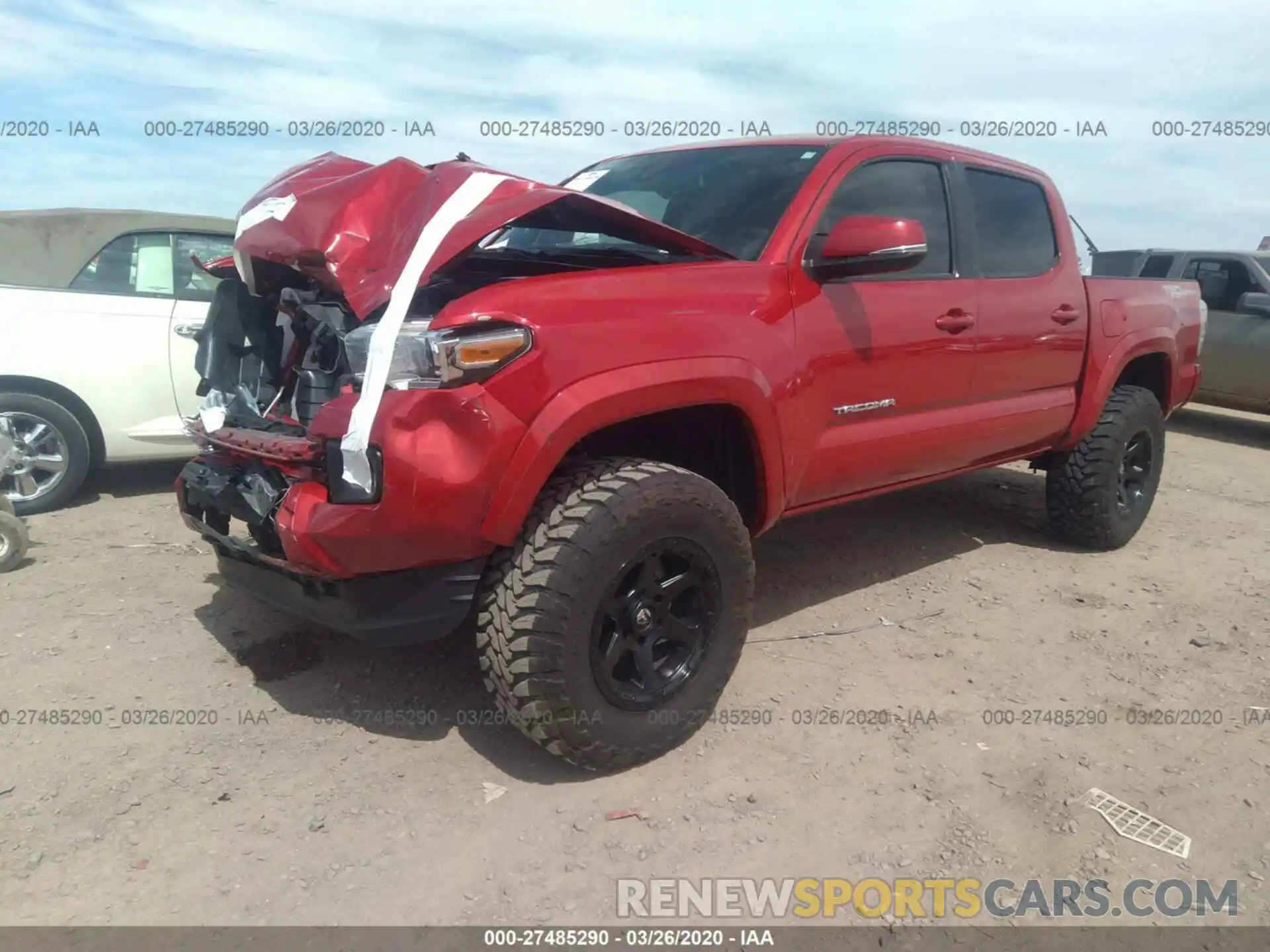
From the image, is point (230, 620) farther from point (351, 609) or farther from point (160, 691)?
point (351, 609)

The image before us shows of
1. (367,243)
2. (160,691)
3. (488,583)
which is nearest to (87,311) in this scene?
(160,691)

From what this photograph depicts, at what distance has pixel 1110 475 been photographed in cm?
464

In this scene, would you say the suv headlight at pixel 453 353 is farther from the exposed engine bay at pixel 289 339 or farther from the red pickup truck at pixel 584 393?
the exposed engine bay at pixel 289 339

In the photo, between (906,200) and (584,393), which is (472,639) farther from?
(906,200)

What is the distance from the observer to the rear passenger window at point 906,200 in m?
3.36

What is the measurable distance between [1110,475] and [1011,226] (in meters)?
1.42

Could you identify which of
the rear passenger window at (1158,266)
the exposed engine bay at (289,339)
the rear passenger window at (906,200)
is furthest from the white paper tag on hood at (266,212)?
the rear passenger window at (1158,266)

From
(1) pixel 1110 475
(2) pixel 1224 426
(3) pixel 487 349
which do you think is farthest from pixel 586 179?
(2) pixel 1224 426

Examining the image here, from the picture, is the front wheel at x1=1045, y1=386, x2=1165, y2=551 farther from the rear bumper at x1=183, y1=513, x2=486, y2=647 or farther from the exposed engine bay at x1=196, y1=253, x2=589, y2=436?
the rear bumper at x1=183, y1=513, x2=486, y2=647

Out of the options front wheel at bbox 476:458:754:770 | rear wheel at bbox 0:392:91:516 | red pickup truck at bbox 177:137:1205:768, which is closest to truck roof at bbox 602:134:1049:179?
red pickup truck at bbox 177:137:1205:768

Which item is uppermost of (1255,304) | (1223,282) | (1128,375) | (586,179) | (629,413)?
(1223,282)

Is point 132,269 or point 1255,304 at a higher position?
point 1255,304

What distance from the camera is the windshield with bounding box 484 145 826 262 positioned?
127 inches

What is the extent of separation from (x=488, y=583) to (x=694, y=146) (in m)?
2.19
